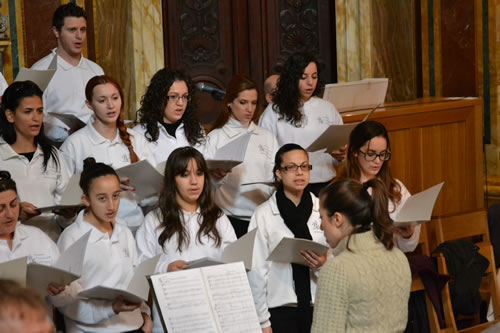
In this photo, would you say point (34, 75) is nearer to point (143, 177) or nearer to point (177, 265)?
point (143, 177)

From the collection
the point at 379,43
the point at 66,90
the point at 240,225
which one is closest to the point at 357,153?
the point at 240,225

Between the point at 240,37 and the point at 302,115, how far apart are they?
2.44 meters

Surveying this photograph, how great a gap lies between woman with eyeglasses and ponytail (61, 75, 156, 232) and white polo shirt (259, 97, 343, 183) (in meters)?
0.95

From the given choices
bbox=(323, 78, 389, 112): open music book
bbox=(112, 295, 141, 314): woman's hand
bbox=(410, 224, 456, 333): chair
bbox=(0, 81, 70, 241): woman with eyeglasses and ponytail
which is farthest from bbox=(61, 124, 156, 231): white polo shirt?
bbox=(323, 78, 389, 112): open music book

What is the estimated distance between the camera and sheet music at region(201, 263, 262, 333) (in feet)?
10.4

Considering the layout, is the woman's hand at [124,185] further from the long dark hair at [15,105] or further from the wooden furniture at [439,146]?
the wooden furniture at [439,146]

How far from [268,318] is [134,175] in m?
0.88

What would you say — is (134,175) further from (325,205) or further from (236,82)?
(325,205)

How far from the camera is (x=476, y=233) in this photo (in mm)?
4641

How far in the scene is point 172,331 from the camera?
3.10 m

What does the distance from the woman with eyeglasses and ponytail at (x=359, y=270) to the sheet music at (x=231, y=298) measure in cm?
68

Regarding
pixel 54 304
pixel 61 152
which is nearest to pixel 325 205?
pixel 54 304

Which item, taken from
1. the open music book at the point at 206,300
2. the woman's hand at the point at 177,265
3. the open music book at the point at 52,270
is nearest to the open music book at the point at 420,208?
the open music book at the point at 206,300

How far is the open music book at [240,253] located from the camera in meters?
3.26
